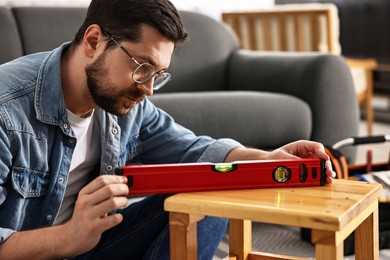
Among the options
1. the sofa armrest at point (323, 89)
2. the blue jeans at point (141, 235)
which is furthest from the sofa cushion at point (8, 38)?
the blue jeans at point (141, 235)

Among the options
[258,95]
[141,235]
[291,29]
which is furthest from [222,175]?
[291,29]

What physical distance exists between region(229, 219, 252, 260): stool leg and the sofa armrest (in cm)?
111

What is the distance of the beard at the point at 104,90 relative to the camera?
1.30 metres

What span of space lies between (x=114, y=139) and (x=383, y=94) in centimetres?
375

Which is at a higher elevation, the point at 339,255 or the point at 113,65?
the point at 113,65

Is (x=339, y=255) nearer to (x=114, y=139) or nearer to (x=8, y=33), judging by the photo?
(x=114, y=139)

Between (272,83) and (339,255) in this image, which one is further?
(272,83)

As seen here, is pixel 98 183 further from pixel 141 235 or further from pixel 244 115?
pixel 244 115

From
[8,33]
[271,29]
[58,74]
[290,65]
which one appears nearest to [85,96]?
[58,74]

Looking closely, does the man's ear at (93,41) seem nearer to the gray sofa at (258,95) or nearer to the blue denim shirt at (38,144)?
the blue denim shirt at (38,144)

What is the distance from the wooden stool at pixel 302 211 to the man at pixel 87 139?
0.29 ft

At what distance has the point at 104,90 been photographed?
131cm

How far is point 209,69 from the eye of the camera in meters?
2.92

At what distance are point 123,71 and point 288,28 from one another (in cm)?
240
